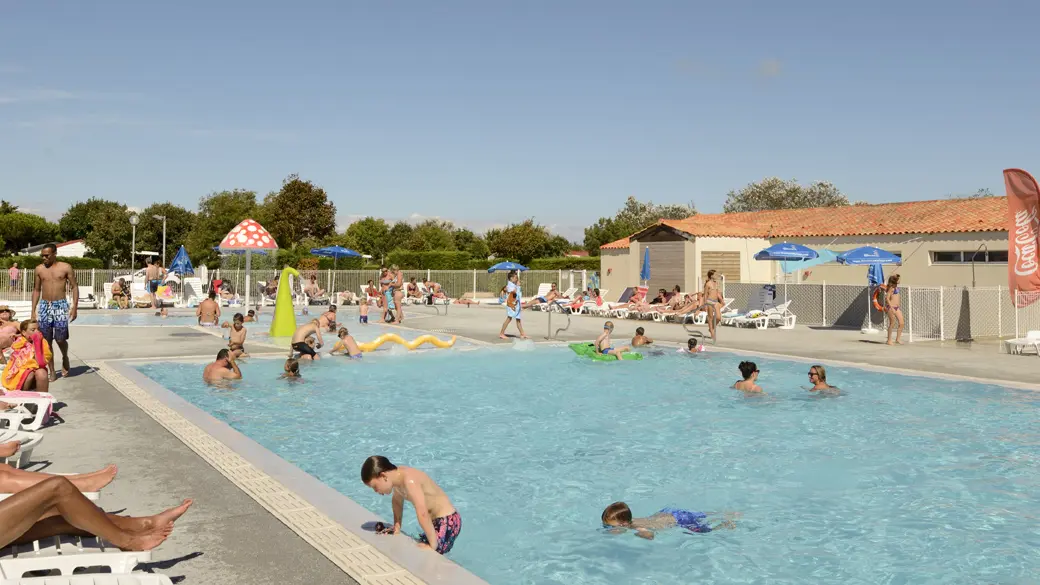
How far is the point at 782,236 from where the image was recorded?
34.6 m

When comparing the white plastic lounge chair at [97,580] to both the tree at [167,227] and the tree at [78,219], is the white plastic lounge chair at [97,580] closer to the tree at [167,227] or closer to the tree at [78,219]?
the tree at [167,227]

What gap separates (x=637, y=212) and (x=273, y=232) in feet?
145

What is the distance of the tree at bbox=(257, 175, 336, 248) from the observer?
64.9 metres

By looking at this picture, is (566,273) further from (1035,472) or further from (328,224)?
(1035,472)

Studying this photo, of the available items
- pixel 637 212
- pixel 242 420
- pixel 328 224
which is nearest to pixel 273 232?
pixel 328 224

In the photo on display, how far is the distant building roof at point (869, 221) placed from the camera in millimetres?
29391

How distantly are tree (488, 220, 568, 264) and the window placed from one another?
41617 millimetres

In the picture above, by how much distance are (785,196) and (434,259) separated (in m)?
52.7

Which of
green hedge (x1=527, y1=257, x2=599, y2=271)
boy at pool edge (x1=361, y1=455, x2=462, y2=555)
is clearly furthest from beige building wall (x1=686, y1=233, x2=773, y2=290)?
boy at pool edge (x1=361, y1=455, x2=462, y2=555)

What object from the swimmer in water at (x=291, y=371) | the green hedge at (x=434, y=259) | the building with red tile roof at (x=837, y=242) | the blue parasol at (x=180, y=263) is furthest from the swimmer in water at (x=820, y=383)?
the green hedge at (x=434, y=259)

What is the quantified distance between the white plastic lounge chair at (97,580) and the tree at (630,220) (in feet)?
269

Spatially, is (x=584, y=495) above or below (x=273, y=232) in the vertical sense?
below

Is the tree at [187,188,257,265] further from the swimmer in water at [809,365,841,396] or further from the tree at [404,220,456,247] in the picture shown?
the swimmer in water at [809,365,841,396]

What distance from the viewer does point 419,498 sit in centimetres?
546
